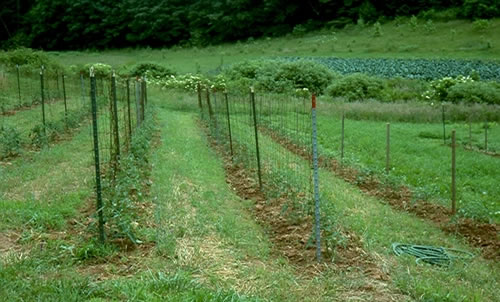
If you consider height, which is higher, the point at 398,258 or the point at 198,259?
the point at 198,259

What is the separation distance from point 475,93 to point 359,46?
2121 centimetres

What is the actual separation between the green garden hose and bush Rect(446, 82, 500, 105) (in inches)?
696

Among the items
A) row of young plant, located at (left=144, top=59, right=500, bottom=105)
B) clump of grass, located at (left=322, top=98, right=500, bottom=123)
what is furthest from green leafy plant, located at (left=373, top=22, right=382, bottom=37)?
clump of grass, located at (left=322, top=98, right=500, bottom=123)

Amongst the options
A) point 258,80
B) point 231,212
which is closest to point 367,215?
point 231,212

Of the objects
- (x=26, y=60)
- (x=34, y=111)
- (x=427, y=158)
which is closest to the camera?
(x=427, y=158)

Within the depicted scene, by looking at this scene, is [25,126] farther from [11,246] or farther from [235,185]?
[11,246]

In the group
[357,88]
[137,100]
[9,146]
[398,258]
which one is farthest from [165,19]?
[398,258]

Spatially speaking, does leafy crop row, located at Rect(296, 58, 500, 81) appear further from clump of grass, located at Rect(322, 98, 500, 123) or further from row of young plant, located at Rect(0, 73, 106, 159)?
row of young plant, located at Rect(0, 73, 106, 159)

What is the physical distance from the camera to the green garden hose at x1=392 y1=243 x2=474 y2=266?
6.91 m

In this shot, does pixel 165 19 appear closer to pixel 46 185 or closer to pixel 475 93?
pixel 475 93

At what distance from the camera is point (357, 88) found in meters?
27.2

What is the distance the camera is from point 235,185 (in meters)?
10.2

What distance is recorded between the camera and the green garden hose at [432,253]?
691cm

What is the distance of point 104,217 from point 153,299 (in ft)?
6.63
